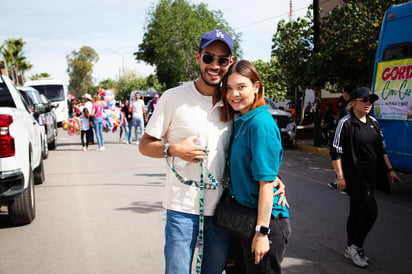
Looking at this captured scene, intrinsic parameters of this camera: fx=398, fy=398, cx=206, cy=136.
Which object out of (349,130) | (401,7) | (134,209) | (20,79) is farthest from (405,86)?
(20,79)

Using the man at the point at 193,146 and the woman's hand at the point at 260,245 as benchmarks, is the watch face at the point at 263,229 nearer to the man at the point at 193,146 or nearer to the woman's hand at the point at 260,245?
the woman's hand at the point at 260,245

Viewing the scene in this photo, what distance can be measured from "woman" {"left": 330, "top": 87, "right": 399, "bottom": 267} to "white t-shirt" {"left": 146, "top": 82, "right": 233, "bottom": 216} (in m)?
2.13

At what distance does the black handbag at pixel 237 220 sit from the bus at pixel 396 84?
17.6 feet

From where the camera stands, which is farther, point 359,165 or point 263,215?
point 359,165

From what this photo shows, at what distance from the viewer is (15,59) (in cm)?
5931

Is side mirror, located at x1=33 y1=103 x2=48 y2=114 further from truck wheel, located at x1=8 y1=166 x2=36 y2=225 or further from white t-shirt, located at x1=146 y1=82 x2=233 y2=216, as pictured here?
white t-shirt, located at x1=146 y1=82 x2=233 y2=216

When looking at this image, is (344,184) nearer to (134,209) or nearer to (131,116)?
(134,209)

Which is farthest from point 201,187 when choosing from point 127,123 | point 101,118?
point 127,123

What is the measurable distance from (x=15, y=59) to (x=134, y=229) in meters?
62.1

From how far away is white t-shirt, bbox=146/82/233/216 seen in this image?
Result: 7.54ft

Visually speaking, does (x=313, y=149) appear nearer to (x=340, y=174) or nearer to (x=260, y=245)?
(x=340, y=174)

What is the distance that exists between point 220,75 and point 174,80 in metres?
40.3

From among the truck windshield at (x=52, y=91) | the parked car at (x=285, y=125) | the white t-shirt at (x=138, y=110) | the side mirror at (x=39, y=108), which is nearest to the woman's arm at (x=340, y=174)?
the side mirror at (x=39, y=108)

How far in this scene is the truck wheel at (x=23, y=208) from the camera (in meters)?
5.02
